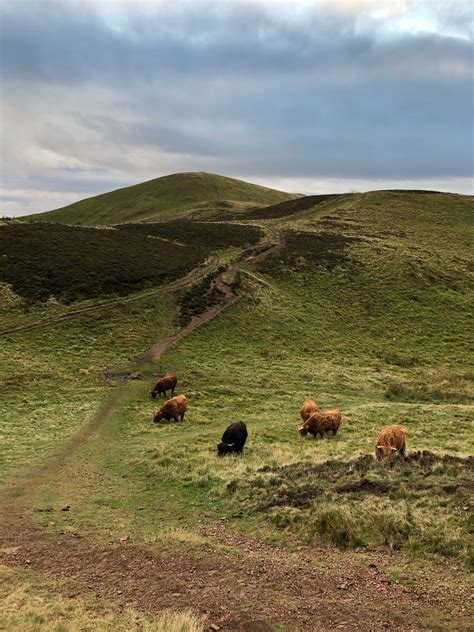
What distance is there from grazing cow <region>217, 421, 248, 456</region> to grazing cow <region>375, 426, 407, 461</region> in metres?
5.32

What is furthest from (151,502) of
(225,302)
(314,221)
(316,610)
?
(314,221)

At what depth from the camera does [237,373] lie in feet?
108

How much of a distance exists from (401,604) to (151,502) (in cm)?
821

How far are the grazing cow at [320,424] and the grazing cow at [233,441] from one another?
3.93 meters

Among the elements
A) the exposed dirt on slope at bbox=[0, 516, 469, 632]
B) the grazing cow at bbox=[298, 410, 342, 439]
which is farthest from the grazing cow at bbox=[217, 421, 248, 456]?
the exposed dirt on slope at bbox=[0, 516, 469, 632]

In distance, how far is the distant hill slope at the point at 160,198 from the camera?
487ft

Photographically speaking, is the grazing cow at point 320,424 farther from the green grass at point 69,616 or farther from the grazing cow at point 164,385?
the green grass at point 69,616

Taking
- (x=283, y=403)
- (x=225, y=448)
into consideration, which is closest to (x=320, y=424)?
(x=225, y=448)

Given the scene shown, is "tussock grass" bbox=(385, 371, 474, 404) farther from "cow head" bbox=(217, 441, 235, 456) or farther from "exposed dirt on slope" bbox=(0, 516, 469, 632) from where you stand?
"exposed dirt on slope" bbox=(0, 516, 469, 632)

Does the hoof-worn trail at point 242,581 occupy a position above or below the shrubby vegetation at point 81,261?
below

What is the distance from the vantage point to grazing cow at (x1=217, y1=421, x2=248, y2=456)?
1834 cm

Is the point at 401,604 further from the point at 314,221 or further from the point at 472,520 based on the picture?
the point at 314,221

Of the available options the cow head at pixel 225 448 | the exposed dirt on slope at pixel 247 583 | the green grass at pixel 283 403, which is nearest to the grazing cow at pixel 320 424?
the green grass at pixel 283 403

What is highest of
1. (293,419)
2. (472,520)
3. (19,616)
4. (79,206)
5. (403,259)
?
(79,206)
